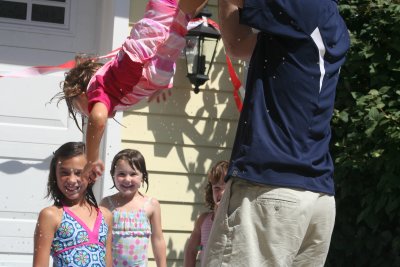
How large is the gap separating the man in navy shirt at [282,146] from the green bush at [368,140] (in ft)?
8.12

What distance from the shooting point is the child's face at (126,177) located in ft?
17.3

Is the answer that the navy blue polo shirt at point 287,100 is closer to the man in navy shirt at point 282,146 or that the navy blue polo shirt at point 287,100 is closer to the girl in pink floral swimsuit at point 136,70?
the man in navy shirt at point 282,146

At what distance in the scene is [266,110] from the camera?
9.11 ft

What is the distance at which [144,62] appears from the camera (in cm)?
395

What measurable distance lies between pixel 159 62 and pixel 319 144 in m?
1.38

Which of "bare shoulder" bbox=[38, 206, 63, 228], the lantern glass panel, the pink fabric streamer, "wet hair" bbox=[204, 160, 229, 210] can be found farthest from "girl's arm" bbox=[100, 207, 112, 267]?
the lantern glass panel

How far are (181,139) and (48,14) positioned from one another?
1.34 metres

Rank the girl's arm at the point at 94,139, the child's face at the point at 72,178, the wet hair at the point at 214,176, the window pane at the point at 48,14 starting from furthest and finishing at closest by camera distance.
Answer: the window pane at the point at 48,14, the wet hair at the point at 214,176, the child's face at the point at 72,178, the girl's arm at the point at 94,139

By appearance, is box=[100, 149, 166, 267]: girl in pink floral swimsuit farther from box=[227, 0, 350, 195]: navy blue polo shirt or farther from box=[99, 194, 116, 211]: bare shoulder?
box=[227, 0, 350, 195]: navy blue polo shirt

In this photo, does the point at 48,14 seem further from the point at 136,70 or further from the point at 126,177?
the point at 136,70

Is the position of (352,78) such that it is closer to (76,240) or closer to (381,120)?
(381,120)

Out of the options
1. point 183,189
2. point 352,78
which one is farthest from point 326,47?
point 183,189

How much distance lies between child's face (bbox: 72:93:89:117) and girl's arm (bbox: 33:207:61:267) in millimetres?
582

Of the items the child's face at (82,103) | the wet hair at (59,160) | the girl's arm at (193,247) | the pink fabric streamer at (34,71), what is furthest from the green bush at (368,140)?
the child's face at (82,103)
